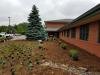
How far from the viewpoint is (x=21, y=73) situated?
8797 millimetres

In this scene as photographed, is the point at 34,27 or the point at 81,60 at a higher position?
the point at 34,27

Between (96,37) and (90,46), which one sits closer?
(96,37)

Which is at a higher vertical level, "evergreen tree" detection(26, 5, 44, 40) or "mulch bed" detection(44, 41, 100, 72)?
"evergreen tree" detection(26, 5, 44, 40)

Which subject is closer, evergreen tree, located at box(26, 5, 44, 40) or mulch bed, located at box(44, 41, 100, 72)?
mulch bed, located at box(44, 41, 100, 72)

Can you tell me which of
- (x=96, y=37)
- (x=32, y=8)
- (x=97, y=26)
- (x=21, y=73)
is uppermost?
(x=32, y=8)

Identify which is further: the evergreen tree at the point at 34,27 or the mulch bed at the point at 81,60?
the evergreen tree at the point at 34,27

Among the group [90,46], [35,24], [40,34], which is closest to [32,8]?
[35,24]

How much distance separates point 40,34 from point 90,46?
2152 cm

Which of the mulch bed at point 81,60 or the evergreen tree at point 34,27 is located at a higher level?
the evergreen tree at point 34,27

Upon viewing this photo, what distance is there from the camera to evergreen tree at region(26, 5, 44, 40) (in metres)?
35.9

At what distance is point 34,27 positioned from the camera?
3628 cm

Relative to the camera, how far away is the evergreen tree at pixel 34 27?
118 feet

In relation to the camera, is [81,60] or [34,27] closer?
[81,60]

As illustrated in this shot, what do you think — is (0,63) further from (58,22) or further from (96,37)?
(58,22)
